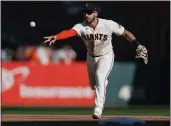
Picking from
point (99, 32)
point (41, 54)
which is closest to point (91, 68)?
point (99, 32)

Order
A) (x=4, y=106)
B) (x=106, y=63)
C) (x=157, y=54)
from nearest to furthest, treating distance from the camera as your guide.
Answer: (x=106, y=63) → (x=4, y=106) → (x=157, y=54)

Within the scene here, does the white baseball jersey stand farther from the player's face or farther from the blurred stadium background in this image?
the blurred stadium background

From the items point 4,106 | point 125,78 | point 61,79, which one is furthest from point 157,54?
point 4,106

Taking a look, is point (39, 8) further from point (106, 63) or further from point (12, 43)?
point (106, 63)

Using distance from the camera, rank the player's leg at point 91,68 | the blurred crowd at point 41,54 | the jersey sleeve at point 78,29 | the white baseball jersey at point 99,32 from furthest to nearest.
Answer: the blurred crowd at point 41,54
the player's leg at point 91,68
the white baseball jersey at point 99,32
the jersey sleeve at point 78,29

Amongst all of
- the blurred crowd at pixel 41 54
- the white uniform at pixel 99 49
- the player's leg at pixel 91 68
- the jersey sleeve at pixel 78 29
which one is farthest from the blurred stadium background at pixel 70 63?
the jersey sleeve at pixel 78 29

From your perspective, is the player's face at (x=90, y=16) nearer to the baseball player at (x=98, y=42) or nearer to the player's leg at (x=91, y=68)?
the baseball player at (x=98, y=42)

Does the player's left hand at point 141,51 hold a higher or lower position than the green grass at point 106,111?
higher
